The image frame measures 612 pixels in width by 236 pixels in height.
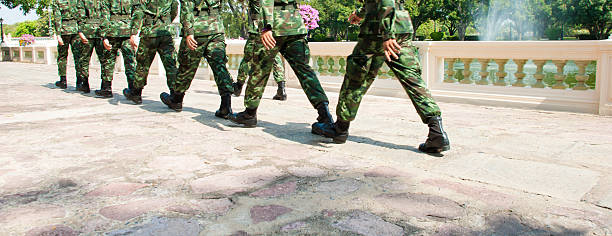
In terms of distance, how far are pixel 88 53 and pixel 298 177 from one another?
694 centimetres

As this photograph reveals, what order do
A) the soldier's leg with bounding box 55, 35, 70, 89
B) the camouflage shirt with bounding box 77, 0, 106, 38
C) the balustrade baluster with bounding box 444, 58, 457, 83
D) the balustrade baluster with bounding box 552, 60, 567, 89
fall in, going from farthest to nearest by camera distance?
the soldier's leg with bounding box 55, 35, 70, 89, the camouflage shirt with bounding box 77, 0, 106, 38, the balustrade baluster with bounding box 444, 58, 457, 83, the balustrade baluster with bounding box 552, 60, 567, 89

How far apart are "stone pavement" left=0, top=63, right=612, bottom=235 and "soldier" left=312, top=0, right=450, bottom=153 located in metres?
0.35

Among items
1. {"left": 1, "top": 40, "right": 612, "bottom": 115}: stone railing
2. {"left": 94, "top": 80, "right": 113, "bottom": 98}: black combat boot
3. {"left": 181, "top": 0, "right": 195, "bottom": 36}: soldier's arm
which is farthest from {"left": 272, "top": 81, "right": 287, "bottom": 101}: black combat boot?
{"left": 94, "top": 80, "right": 113, "bottom": 98}: black combat boot

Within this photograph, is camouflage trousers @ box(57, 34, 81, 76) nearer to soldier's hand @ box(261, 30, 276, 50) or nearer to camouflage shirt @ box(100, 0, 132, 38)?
camouflage shirt @ box(100, 0, 132, 38)

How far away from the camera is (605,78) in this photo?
22.4 feet

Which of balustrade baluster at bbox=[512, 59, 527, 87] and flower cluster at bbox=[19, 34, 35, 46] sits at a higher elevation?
flower cluster at bbox=[19, 34, 35, 46]

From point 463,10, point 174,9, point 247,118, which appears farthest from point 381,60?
point 463,10

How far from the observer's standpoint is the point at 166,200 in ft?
11.1

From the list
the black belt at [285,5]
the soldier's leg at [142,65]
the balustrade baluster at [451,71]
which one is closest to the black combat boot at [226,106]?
the soldier's leg at [142,65]

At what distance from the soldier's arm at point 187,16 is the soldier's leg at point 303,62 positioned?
4.97ft

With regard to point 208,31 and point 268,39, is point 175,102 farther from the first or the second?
point 268,39

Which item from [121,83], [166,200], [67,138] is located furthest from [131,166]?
[121,83]

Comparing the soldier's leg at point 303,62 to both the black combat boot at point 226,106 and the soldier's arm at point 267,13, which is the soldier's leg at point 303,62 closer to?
the soldier's arm at point 267,13

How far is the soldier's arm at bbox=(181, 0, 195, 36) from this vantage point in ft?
21.0
